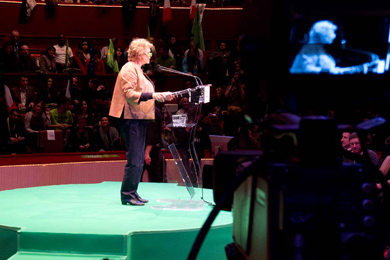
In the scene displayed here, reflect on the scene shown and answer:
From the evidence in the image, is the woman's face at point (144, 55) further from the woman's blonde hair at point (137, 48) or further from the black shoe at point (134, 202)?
the black shoe at point (134, 202)

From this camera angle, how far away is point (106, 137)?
7.66 metres

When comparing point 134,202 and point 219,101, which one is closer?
point 134,202

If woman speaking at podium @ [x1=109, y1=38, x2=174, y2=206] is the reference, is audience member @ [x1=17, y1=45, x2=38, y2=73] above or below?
above

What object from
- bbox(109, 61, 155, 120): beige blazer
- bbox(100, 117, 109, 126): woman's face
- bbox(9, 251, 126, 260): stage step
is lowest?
bbox(9, 251, 126, 260): stage step

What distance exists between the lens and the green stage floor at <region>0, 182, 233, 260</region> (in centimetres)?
326

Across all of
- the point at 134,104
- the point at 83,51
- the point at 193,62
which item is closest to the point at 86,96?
the point at 83,51

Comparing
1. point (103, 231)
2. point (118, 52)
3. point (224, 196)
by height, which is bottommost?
point (103, 231)

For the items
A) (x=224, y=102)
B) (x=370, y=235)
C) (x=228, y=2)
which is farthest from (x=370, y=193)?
(x=228, y=2)

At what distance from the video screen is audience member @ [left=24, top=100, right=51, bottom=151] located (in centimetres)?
657

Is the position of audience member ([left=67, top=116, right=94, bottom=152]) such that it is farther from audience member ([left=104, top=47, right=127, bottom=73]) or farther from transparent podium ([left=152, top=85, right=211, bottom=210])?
transparent podium ([left=152, top=85, right=211, bottom=210])

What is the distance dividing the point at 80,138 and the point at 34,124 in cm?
65

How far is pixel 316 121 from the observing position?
1213 millimetres

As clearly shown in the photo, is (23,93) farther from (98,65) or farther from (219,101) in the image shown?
(219,101)

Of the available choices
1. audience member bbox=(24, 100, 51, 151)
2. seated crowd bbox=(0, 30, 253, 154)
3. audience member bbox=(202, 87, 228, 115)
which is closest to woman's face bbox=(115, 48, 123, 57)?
seated crowd bbox=(0, 30, 253, 154)
